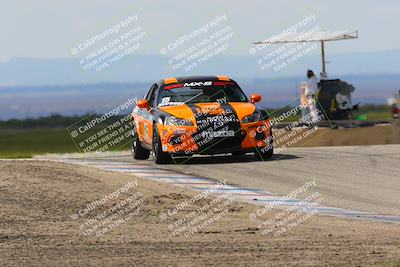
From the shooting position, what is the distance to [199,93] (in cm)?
1973

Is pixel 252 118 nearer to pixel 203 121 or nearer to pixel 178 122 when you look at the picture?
pixel 203 121

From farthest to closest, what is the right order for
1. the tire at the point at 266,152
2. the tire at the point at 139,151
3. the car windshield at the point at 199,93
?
1. the tire at the point at 139,151
2. the car windshield at the point at 199,93
3. the tire at the point at 266,152

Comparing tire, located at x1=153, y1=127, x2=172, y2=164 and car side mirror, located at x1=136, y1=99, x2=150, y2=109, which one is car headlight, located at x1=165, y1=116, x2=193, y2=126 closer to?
tire, located at x1=153, y1=127, x2=172, y2=164

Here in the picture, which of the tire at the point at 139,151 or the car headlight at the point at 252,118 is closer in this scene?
the car headlight at the point at 252,118

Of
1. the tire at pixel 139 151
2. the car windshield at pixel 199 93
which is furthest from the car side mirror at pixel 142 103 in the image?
the tire at pixel 139 151

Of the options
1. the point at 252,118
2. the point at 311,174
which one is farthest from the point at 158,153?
the point at 311,174

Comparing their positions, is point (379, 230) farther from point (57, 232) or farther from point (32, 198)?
point (32, 198)

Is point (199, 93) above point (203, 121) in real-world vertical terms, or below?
above

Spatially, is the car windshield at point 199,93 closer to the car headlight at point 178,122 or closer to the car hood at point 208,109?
the car hood at point 208,109

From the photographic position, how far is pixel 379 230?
11953 mm

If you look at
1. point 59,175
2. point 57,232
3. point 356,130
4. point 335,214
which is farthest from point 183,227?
point 356,130

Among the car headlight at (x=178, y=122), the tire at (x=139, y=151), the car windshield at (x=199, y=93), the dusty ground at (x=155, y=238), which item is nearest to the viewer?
the dusty ground at (x=155, y=238)

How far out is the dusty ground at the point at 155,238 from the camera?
390 inches

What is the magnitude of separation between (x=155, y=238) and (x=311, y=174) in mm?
6506
